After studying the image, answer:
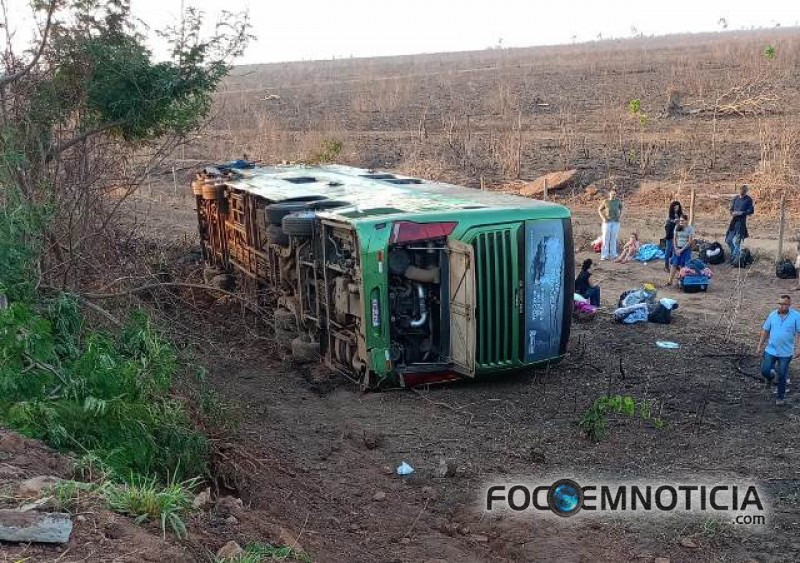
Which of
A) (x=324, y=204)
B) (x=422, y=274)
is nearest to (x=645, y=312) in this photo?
(x=422, y=274)

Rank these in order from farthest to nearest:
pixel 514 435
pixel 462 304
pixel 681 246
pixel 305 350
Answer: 1. pixel 681 246
2. pixel 305 350
3. pixel 462 304
4. pixel 514 435

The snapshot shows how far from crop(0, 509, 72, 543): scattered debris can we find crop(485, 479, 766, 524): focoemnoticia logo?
4.11 meters

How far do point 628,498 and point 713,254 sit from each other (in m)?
10.1

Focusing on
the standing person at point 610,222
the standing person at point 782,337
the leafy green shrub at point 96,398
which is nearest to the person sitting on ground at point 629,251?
the standing person at point 610,222

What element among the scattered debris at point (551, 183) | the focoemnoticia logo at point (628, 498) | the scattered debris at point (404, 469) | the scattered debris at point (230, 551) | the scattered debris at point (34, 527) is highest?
the scattered debris at point (34, 527)

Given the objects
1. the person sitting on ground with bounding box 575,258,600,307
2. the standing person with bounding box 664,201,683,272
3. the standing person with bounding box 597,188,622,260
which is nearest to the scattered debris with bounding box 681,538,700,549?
the person sitting on ground with bounding box 575,258,600,307

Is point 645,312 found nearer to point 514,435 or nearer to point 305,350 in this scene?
point 514,435

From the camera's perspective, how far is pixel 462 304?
389 inches

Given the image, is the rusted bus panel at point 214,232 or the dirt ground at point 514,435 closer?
the dirt ground at point 514,435

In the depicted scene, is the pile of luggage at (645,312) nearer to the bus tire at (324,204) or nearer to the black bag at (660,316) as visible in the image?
the black bag at (660,316)

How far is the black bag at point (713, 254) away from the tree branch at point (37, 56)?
1253cm

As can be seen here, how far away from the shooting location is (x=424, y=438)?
8.98 m

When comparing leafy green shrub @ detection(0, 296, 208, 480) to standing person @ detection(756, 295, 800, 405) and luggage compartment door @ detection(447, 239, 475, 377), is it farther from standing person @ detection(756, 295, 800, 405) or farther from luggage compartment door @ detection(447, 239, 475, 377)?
standing person @ detection(756, 295, 800, 405)

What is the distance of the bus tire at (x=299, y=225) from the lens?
10758 mm
